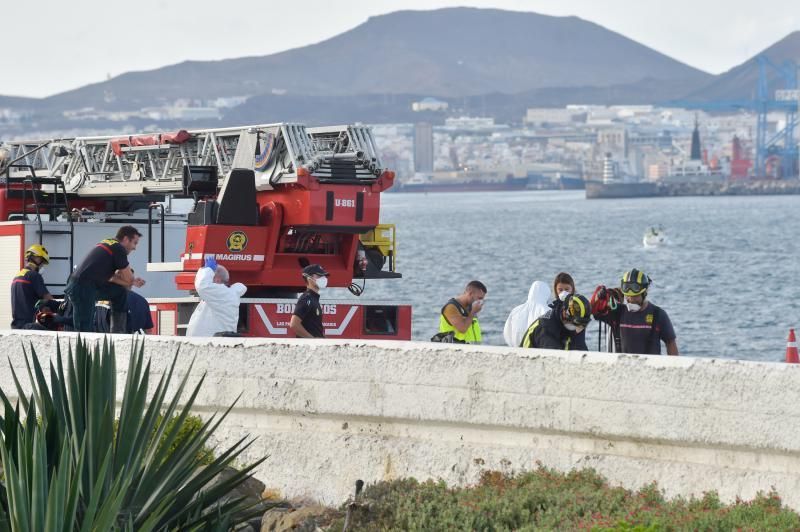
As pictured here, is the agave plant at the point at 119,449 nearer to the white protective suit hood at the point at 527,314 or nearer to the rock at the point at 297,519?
the rock at the point at 297,519

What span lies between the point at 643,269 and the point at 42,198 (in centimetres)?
4804

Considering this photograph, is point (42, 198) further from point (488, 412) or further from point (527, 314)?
point (488, 412)

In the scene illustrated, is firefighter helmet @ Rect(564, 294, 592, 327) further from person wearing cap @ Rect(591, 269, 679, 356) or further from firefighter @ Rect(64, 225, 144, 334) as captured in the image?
firefighter @ Rect(64, 225, 144, 334)

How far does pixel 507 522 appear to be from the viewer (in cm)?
699

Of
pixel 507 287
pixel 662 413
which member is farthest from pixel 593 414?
pixel 507 287

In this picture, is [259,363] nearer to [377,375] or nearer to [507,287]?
[377,375]

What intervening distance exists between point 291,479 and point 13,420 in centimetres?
203

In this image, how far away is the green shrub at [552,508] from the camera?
259 inches

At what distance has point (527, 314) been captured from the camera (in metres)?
11.7

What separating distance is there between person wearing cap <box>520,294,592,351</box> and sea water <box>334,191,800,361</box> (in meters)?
17.1

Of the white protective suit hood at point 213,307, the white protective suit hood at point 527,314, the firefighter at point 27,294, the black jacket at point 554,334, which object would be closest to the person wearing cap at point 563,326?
the black jacket at point 554,334

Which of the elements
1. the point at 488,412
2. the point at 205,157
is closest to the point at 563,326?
the point at 488,412

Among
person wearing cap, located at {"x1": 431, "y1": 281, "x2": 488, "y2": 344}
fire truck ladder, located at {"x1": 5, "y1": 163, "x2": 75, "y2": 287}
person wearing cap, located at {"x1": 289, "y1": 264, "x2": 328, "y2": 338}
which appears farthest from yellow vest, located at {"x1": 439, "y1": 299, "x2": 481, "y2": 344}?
fire truck ladder, located at {"x1": 5, "y1": 163, "x2": 75, "y2": 287}

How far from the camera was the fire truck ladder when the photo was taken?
16500 millimetres
